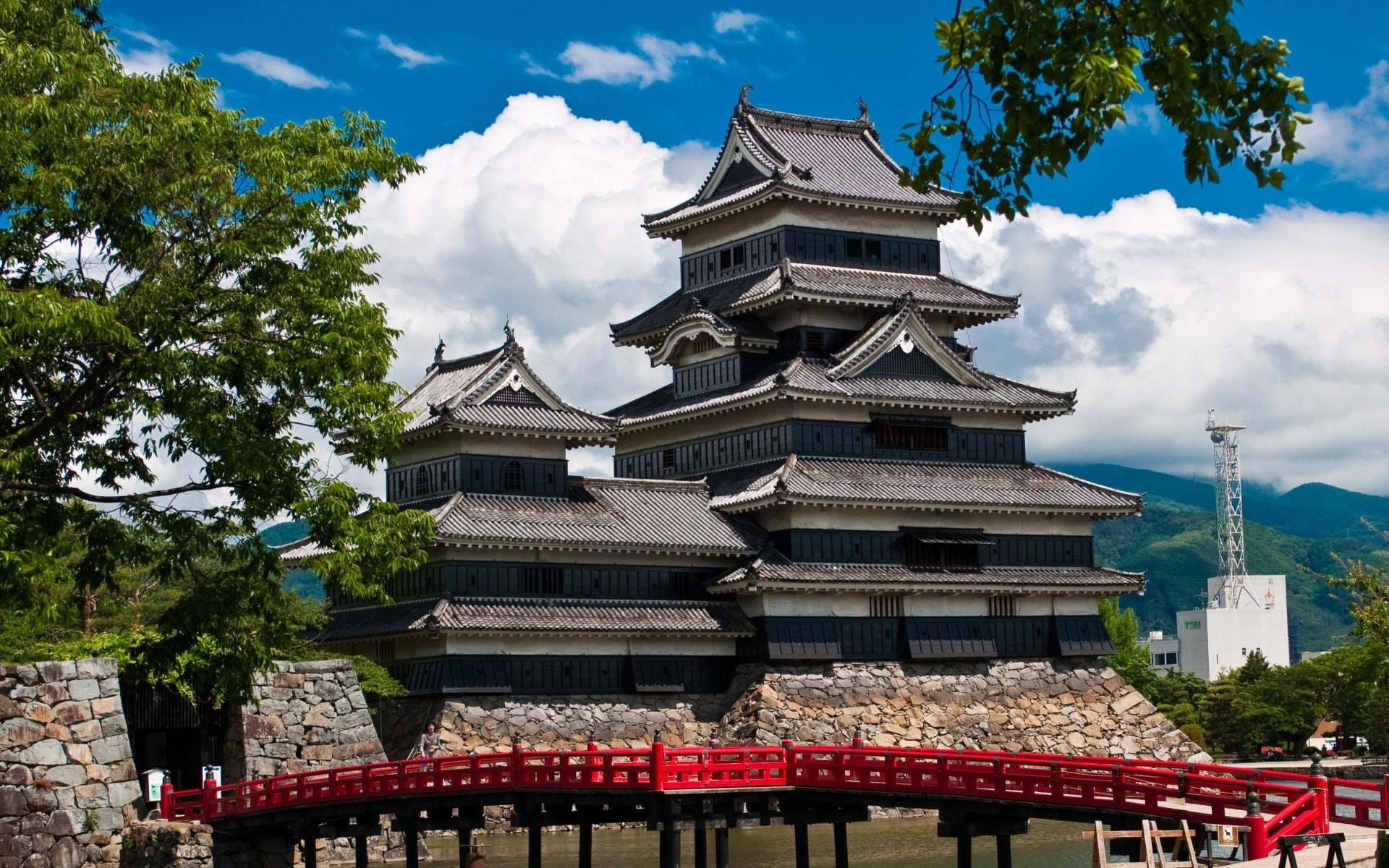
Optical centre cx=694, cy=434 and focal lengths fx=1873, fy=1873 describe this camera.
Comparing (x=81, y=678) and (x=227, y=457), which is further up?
(x=227, y=457)

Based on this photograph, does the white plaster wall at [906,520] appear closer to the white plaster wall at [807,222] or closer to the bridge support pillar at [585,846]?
the white plaster wall at [807,222]

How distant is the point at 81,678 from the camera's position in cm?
3606

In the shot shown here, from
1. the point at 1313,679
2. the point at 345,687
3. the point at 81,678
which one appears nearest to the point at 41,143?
the point at 81,678

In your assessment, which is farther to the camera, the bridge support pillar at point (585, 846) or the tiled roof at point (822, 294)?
the tiled roof at point (822, 294)

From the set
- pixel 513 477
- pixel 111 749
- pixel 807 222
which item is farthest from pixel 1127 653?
pixel 111 749

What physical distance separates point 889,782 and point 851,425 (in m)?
29.3

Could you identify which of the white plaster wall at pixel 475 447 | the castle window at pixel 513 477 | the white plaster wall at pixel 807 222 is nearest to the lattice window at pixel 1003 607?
the white plaster wall at pixel 807 222

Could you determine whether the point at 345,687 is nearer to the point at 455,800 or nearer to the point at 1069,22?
the point at 455,800

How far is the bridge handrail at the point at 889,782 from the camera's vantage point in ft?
85.6

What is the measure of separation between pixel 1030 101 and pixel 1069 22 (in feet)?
2.23

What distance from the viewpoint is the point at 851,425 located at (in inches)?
2394

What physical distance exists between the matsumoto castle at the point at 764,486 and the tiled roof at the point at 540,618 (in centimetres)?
9

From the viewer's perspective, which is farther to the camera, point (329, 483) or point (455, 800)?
point (455, 800)

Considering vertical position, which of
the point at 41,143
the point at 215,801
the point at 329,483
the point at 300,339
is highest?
the point at 41,143
